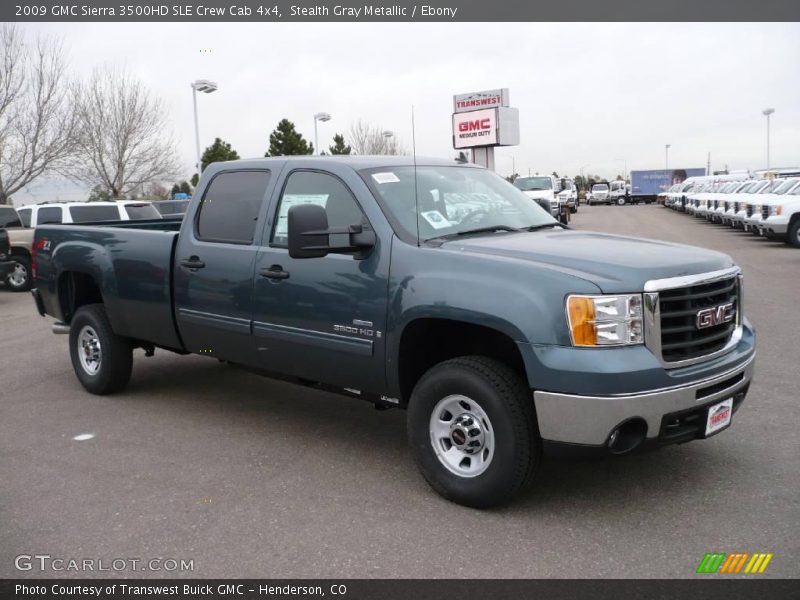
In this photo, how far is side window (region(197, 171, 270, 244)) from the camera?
5496 millimetres

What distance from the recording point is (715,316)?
166 inches

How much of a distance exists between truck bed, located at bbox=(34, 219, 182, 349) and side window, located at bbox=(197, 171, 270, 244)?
369 millimetres

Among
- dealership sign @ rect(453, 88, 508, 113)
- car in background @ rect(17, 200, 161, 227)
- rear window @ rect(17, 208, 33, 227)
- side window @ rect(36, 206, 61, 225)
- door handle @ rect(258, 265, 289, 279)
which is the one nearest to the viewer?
door handle @ rect(258, 265, 289, 279)

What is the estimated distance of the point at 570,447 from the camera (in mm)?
3859

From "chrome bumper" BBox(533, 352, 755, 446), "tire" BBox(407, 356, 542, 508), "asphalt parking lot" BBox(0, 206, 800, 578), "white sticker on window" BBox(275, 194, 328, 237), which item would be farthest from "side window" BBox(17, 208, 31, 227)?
"chrome bumper" BBox(533, 352, 755, 446)

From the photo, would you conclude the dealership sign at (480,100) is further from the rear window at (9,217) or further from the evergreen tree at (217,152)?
the rear window at (9,217)

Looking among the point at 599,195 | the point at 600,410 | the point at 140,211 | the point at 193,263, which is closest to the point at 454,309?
the point at 600,410

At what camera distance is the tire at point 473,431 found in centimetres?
398

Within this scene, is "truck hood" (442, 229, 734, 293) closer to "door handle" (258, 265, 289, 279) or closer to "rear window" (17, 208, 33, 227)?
"door handle" (258, 265, 289, 279)

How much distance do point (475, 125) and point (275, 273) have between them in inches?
1345

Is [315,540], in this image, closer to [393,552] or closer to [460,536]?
[393,552]

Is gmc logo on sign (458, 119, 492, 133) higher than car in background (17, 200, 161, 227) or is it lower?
higher

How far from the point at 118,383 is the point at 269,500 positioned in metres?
2.96

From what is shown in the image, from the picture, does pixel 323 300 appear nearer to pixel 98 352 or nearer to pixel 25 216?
pixel 98 352
